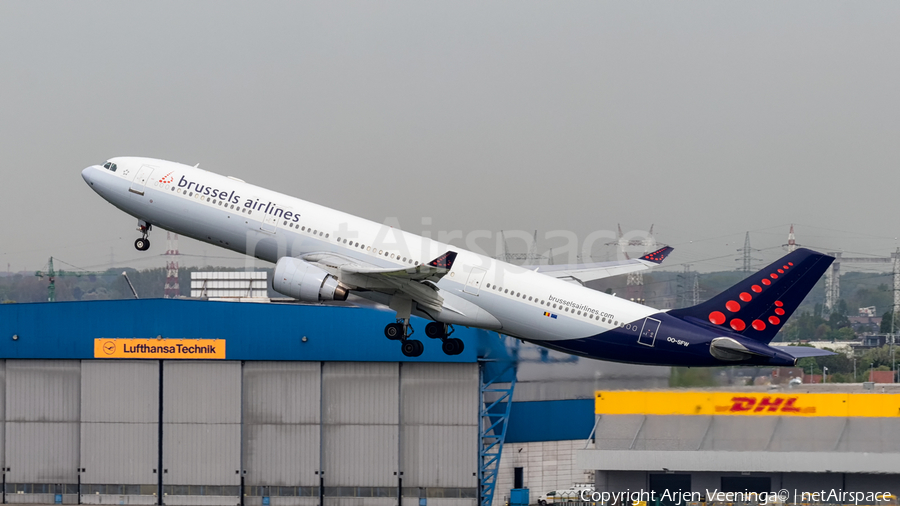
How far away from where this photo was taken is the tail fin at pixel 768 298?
41.6 metres

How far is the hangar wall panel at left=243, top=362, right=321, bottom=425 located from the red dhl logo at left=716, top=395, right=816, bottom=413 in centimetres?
2373

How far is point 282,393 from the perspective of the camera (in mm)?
63031

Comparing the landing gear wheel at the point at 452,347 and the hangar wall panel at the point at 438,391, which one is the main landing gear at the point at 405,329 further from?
the hangar wall panel at the point at 438,391

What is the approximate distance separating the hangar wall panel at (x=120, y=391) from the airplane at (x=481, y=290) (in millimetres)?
20451

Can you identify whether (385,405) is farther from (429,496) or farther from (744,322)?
(744,322)

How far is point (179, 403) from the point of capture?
62812 mm

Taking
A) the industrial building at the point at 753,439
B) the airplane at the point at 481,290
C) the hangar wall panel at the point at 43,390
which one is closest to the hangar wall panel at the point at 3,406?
the hangar wall panel at the point at 43,390

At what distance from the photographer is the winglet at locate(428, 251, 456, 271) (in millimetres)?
38781

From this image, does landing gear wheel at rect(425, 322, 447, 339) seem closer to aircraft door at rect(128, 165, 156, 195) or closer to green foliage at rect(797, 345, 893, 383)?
aircraft door at rect(128, 165, 156, 195)

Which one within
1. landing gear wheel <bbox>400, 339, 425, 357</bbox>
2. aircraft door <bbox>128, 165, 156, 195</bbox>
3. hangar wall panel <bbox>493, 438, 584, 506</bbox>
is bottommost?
hangar wall panel <bbox>493, 438, 584, 506</bbox>

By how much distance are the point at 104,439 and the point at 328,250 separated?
1082 inches

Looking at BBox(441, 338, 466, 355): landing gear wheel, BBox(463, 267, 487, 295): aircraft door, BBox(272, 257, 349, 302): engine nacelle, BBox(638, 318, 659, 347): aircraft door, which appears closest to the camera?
BBox(272, 257, 349, 302): engine nacelle

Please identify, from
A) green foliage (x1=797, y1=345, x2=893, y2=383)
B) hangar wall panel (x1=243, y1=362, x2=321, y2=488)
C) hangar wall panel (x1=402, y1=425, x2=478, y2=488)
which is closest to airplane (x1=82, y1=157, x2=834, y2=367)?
hangar wall panel (x1=243, y1=362, x2=321, y2=488)

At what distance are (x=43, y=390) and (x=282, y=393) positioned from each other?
582 inches
